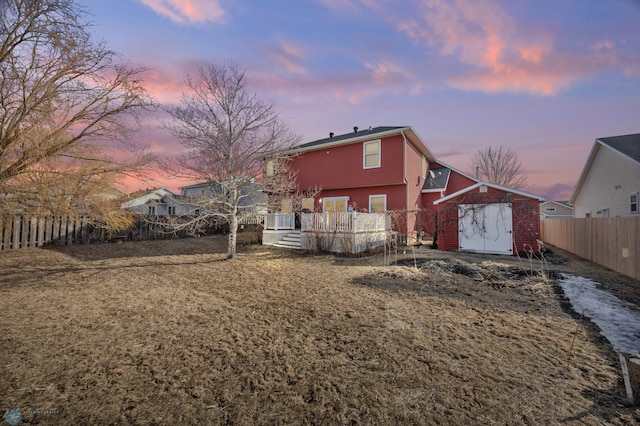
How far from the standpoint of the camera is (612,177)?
14938 millimetres

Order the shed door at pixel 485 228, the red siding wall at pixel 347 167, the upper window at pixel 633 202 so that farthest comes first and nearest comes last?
the red siding wall at pixel 347 167
the upper window at pixel 633 202
the shed door at pixel 485 228

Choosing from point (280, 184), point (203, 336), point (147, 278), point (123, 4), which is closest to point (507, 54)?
point (280, 184)

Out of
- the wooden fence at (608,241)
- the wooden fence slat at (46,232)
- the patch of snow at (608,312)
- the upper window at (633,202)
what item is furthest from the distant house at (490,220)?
the wooden fence slat at (46,232)

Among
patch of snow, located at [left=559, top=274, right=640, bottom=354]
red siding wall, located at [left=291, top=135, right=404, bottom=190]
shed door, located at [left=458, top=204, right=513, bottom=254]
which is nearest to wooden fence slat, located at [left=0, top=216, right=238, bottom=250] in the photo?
red siding wall, located at [left=291, top=135, right=404, bottom=190]

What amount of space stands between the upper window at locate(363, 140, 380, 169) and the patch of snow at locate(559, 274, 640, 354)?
10141mm

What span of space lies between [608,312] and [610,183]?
1617 centimetres

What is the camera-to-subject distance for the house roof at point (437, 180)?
1726 centimetres

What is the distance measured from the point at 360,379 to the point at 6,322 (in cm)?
532

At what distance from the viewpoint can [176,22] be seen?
8.09 metres

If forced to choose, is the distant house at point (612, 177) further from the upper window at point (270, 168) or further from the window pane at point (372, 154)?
the upper window at point (270, 168)

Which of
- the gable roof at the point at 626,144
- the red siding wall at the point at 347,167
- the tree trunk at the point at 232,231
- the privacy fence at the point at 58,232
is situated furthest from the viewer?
the red siding wall at the point at 347,167

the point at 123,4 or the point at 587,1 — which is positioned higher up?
the point at 123,4

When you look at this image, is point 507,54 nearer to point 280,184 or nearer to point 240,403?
point 280,184

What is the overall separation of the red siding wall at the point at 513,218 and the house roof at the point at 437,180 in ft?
16.1
